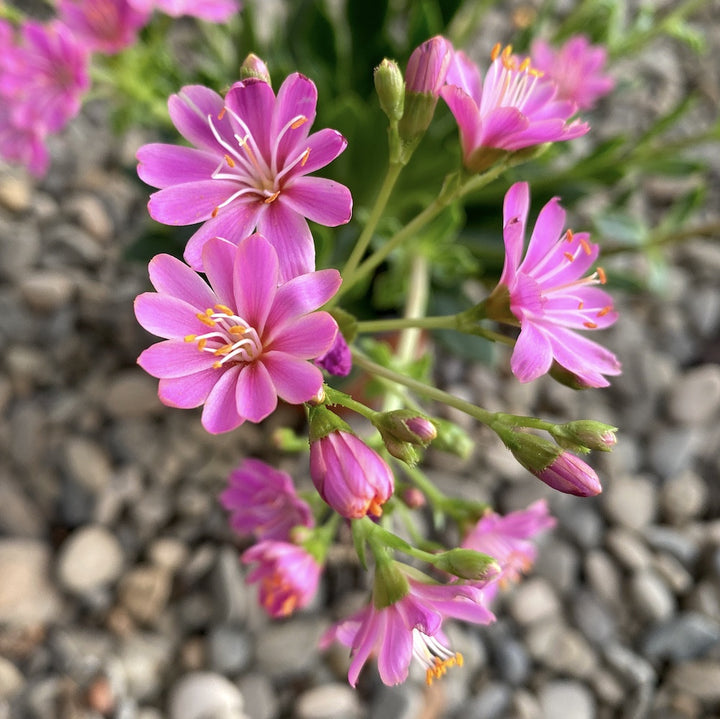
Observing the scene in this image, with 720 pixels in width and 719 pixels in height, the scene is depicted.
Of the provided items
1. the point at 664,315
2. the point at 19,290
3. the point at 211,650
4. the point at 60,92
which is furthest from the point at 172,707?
the point at 664,315

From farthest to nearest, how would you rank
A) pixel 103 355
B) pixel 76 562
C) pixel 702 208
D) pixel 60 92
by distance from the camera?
pixel 702 208
pixel 103 355
pixel 76 562
pixel 60 92

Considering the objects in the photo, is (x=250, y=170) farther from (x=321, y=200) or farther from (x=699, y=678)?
(x=699, y=678)

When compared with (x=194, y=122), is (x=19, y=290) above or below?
below

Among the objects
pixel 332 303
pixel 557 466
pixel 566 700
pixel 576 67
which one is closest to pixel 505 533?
pixel 557 466

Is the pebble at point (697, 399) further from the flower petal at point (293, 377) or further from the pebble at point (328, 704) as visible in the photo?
the flower petal at point (293, 377)

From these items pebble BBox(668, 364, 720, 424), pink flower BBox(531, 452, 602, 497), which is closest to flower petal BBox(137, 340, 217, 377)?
pink flower BBox(531, 452, 602, 497)

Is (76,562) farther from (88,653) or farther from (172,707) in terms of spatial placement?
(172,707)

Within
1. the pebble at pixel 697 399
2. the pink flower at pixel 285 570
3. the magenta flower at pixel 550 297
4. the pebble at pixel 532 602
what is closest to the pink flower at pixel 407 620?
the pink flower at pixel 285 570
